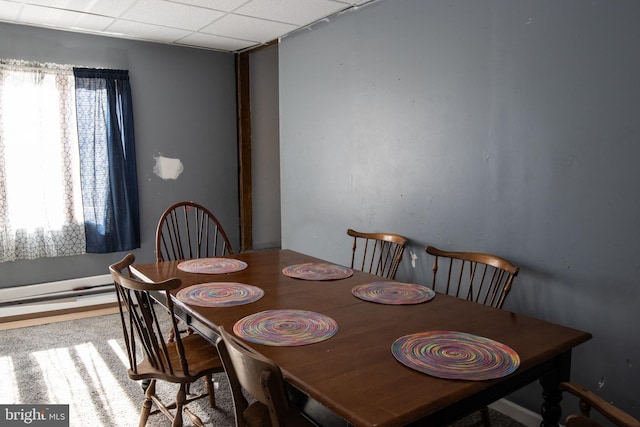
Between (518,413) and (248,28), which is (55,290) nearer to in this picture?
(248,28)

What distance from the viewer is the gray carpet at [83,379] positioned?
234cm

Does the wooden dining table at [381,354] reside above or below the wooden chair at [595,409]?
above

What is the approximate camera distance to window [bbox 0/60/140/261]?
12.5ft

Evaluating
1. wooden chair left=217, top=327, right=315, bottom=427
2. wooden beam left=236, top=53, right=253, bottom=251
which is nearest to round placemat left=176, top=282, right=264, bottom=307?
wooden chair left=217, top=327, right=315, bottom=427

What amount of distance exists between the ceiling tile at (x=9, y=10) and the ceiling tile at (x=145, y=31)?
0.65m

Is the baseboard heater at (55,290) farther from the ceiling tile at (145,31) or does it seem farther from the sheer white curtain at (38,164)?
the ceiling tile at (145,31)

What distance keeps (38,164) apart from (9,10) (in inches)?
45.6

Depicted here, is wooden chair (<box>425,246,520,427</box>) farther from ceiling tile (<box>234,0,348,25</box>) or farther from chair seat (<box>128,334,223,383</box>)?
ceiling tile (<box>234,0,348,25</box>)

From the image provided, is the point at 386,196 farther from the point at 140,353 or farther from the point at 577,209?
the point at 140,353

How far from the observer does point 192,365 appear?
1931 mm

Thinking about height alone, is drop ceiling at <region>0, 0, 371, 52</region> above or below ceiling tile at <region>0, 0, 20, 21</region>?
below

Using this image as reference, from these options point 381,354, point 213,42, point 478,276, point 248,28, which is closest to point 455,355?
point 381,354

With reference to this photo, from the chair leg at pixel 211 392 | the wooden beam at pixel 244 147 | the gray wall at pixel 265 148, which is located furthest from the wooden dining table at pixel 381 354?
the gray wall at pixel 265 148

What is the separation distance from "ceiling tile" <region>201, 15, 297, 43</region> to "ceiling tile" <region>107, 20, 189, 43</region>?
30 cm
